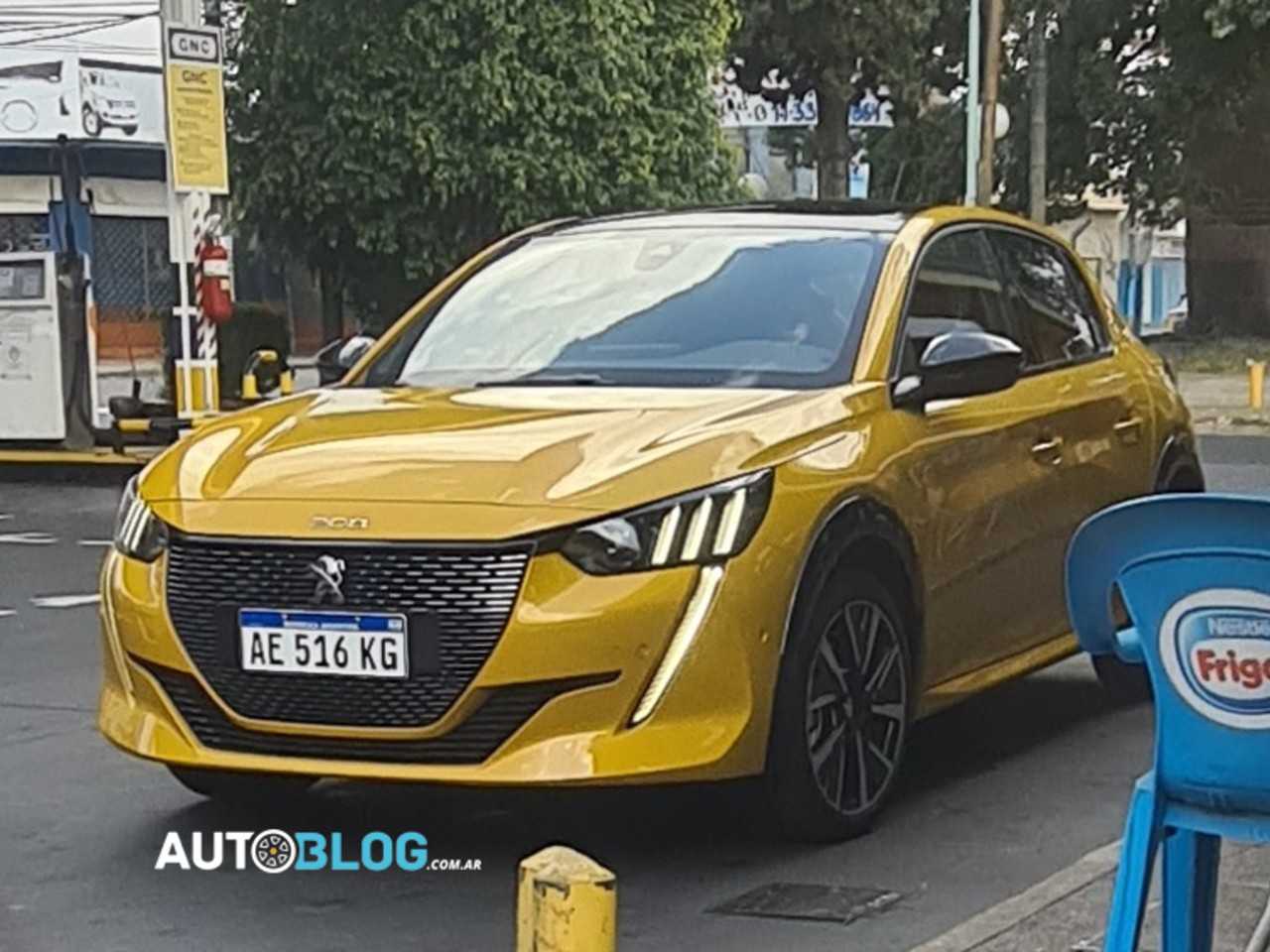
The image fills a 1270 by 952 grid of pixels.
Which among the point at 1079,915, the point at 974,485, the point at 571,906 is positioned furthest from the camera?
the point at 974,485

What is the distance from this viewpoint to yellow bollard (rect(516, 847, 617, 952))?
3.22m

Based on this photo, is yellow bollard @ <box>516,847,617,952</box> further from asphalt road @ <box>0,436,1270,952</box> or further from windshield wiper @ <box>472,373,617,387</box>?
windshield wiper @ <box>472,373,617,387</box>

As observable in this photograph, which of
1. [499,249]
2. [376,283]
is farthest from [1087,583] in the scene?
[376,283]

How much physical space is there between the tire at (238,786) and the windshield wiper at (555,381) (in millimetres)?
1204

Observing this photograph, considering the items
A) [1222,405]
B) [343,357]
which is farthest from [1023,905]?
[1222,405]

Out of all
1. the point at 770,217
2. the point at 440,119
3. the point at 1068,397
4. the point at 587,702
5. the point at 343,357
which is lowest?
the point at 587,702

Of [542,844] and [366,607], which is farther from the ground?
[366,607]

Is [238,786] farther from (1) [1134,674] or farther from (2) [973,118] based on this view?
(2) [973,118]

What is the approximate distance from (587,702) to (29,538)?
31.0 feet

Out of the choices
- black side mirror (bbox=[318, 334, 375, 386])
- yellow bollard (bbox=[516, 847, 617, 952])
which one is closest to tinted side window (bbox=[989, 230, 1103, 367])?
black side mirror (bbox=[318, 334, 375, 386])

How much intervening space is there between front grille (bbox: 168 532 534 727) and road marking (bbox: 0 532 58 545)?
28.2 ft

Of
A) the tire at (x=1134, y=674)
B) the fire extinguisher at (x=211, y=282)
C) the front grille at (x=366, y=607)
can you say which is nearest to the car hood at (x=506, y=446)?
the front grille at (x=366, y=607)

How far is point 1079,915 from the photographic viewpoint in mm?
5051

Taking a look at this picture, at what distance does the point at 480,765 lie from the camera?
17.7 feet
